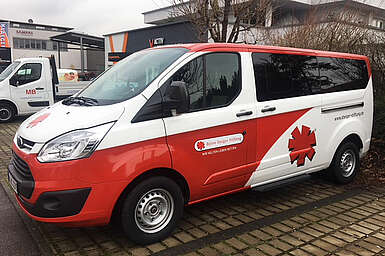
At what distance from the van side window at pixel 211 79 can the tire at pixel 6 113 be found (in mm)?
9604

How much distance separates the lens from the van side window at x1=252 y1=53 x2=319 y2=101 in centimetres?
420

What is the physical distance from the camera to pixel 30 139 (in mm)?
3314

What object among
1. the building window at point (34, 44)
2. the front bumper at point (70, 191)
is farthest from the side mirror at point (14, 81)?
the building window at point (34, 44)

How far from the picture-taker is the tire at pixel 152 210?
10.9 feet

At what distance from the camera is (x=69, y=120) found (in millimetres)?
3295

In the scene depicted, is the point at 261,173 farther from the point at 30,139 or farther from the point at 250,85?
the point at 30,139

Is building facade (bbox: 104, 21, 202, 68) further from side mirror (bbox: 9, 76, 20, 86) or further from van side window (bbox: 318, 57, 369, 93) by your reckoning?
van side window (bbox: 318, 57, 369, 93)

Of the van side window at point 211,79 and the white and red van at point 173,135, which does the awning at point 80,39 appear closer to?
the white and red van at point 173,135

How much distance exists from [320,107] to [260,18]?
17.9 ft

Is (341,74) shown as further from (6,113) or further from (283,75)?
(6,113)

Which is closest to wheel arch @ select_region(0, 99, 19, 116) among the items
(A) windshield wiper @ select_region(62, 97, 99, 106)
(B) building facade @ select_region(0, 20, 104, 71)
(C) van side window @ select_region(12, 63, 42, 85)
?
(C) van side window @ select_region(12, 63, 42, 85)

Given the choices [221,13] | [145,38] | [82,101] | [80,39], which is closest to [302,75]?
[82,101]

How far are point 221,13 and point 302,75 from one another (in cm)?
479

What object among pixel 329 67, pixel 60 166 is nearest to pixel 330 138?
pixel 329 67
